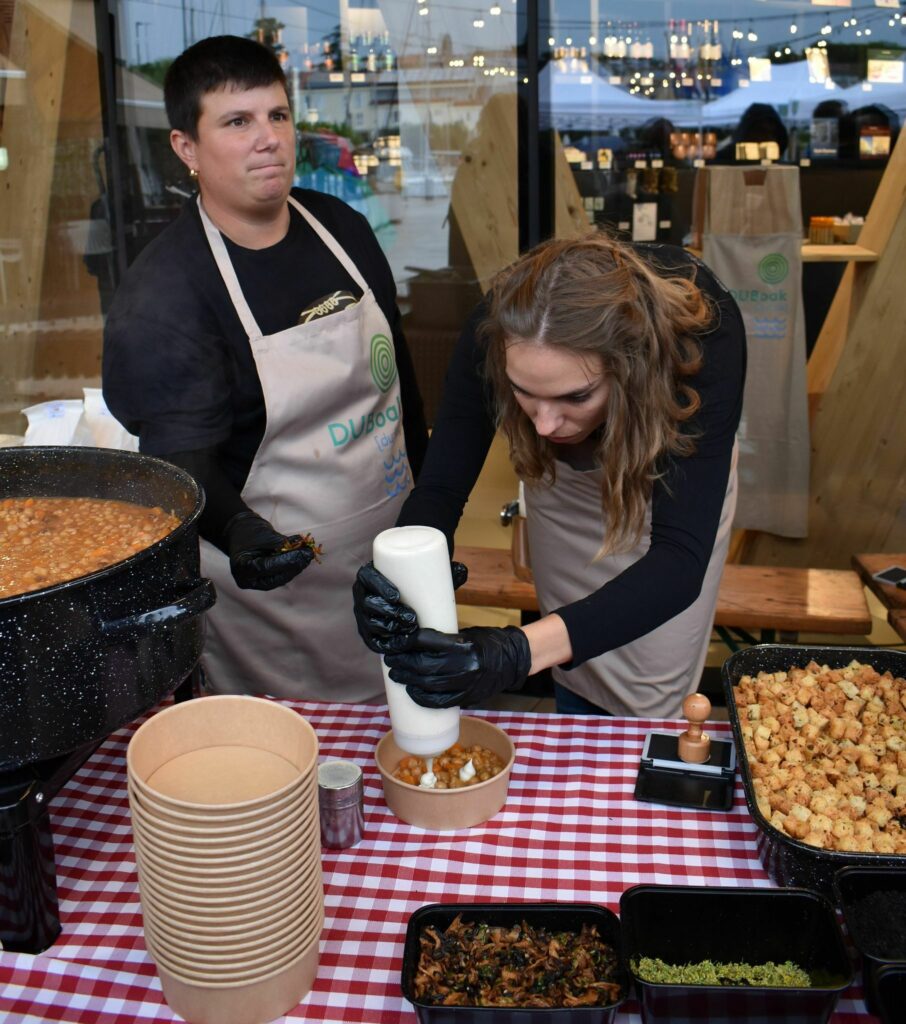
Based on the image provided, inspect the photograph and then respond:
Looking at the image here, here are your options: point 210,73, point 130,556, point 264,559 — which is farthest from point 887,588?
point 130,556

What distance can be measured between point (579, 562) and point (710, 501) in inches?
23.2

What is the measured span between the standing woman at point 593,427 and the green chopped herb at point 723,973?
17.2 inches

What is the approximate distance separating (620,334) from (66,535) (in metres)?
0.96

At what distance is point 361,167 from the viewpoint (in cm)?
420

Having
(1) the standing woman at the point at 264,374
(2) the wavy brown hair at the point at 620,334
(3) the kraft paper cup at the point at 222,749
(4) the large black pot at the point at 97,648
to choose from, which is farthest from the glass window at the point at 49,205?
(3) the kraft paper cup at the point at 222,749

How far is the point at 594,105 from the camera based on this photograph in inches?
155

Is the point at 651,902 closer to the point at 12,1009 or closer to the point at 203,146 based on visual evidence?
the point at 12,1009

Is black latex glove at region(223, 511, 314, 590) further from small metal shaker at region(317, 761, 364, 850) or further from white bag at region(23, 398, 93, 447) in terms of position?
white bag at region(23, 398, 93, 447)

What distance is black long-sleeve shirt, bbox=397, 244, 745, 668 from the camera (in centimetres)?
177

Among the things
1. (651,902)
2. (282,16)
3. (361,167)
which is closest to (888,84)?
(361,167)

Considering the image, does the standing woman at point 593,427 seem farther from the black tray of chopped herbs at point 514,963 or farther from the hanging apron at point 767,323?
the hanging apron at point 767,323

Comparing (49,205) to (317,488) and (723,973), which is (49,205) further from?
(723,973)

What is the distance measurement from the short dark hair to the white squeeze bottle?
122cm

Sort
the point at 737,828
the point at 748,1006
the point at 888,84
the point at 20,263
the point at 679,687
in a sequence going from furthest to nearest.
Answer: the point at 20,263
the point at 888,84
the point at 679,687
the point at 737,828
the point at 748,1006
